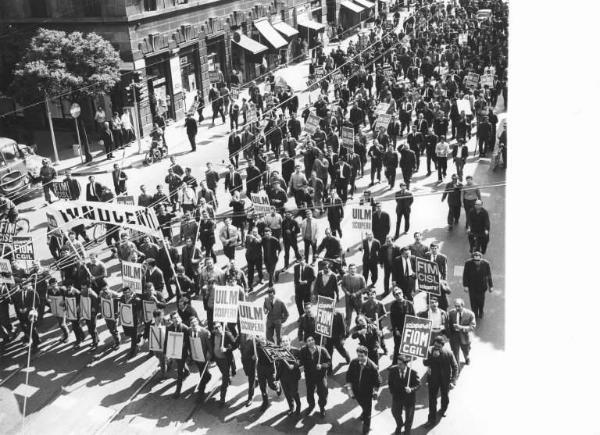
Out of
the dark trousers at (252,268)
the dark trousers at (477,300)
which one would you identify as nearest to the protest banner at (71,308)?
the dark trousers at (252,268)

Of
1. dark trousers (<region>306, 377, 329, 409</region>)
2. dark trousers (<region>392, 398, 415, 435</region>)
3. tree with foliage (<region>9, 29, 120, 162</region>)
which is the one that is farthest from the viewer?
tree with foliage (<region>9, 29, 120, 162</region>)

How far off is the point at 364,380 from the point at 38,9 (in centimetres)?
2523

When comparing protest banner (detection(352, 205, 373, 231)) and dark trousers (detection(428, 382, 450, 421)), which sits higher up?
protest banner (detection(352, 205, 373, 231))

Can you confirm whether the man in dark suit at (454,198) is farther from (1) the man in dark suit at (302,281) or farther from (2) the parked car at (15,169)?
(2) the parked car at (15,169)

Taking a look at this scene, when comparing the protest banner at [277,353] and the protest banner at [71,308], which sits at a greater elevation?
the protest banner at [71,308]

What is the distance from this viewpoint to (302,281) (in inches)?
490

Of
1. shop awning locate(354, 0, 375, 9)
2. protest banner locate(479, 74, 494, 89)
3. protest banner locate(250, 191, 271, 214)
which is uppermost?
shop awning locate(354, 0, 375, 9)

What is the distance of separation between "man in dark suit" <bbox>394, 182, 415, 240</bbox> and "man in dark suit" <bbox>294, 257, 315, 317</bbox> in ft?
12.4

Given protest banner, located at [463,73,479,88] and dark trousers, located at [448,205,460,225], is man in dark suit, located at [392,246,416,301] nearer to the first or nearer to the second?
dark trousers, located at [448,205,460,225]

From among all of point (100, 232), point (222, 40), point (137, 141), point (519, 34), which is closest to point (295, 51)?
point (222, 40)

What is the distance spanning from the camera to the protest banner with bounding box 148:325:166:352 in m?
11.0

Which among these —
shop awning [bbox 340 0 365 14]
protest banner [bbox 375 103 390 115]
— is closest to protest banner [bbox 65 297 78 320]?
protest banner [bbox 375 103 390 115]

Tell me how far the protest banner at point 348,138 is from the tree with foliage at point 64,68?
9946 mm

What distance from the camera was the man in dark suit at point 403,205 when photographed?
613 inches
